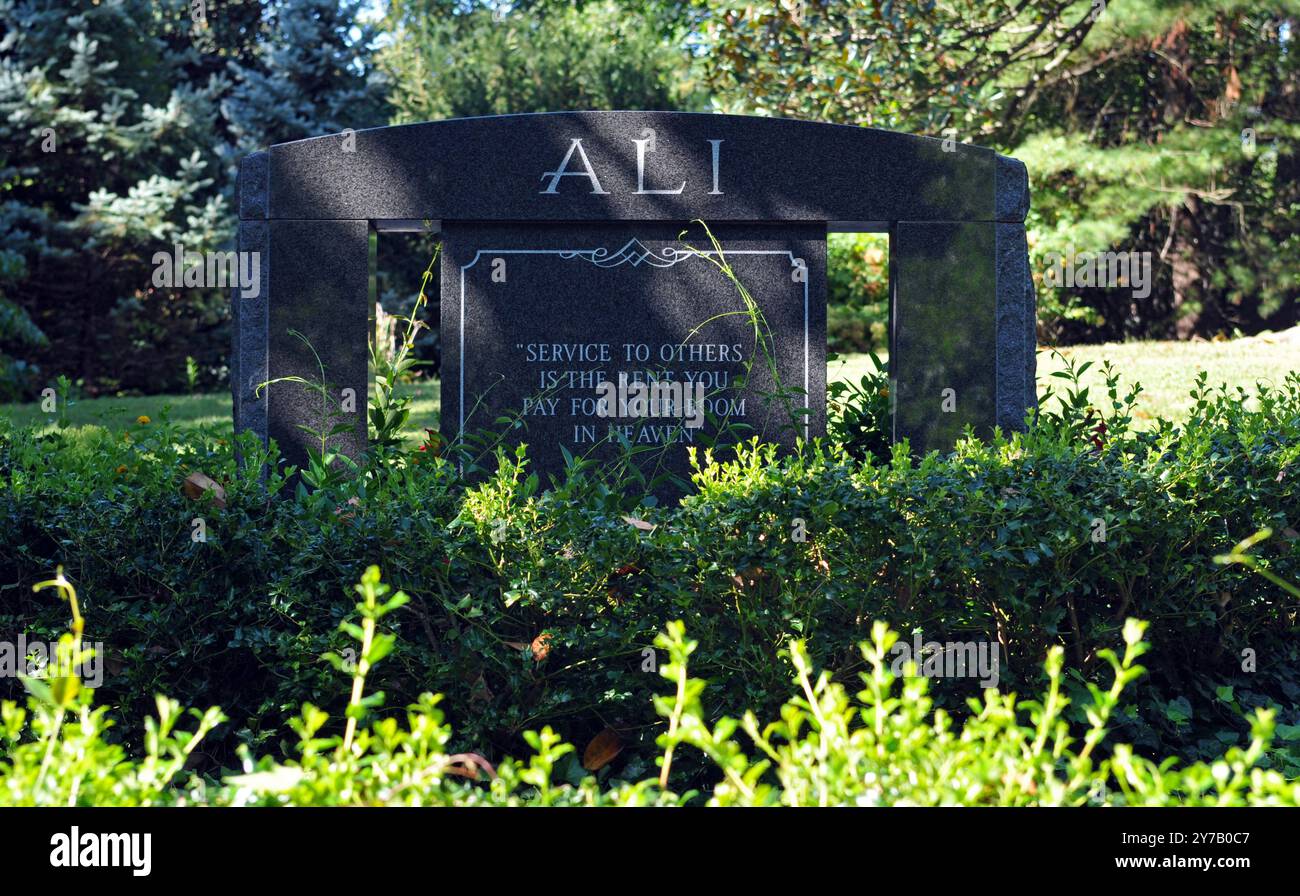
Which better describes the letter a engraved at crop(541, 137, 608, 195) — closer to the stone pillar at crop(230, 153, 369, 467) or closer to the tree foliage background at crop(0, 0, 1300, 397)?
the stone pillar at crop(230, 153, 369, 467)

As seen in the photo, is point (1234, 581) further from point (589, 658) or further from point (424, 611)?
point (424, 611)

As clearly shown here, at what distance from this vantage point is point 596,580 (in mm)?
3539

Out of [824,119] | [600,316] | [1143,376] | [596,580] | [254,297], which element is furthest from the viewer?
[824,119]

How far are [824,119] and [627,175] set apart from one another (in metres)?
7.44

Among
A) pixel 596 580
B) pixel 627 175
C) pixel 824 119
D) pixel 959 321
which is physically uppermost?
pixel 824 119

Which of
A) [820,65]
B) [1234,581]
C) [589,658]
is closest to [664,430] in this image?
[589,658]

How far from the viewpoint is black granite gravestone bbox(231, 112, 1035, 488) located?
18.4 feet

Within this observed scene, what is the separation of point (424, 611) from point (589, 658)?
487 mm
